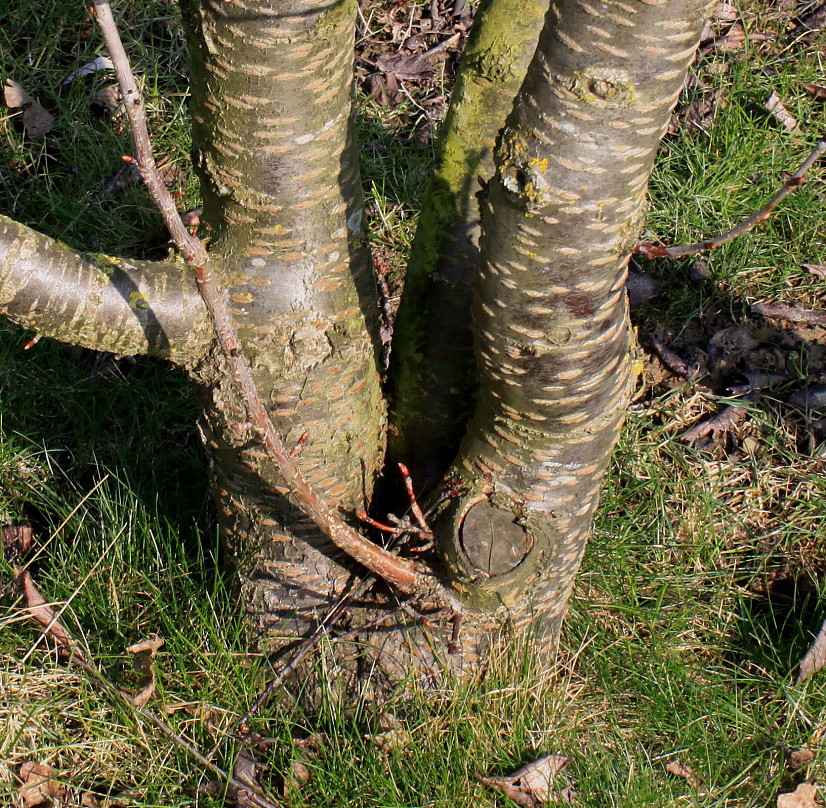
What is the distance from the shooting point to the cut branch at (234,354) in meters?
1.07

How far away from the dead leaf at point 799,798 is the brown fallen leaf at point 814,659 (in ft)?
1.05

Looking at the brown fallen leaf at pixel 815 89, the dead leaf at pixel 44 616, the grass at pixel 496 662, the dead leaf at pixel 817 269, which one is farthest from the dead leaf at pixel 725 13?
the dead leaf at pixel 44 616

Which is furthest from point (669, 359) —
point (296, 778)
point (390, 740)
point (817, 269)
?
point (296, 778)

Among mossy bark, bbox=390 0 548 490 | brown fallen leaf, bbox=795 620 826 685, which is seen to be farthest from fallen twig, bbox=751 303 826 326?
mossy bark, bbox=390 0 548 490

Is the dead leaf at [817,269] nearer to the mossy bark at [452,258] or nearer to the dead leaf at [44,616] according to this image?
the mossy bark at [452,258]

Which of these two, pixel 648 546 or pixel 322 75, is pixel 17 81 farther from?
pixel 648 546

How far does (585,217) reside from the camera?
5.10 feet

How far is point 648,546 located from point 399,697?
1.01 m

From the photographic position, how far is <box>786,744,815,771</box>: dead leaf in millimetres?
2350

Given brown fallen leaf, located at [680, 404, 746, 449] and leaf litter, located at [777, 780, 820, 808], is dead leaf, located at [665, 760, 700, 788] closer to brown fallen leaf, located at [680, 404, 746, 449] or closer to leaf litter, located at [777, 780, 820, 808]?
leaf litter, located at [777, 780, 820, 808]

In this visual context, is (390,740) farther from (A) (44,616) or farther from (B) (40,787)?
(A) (44,616)

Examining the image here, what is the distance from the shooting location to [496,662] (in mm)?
2229

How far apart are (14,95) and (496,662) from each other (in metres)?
3.19

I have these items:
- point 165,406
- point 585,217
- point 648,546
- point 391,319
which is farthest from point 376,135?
point 585,217
